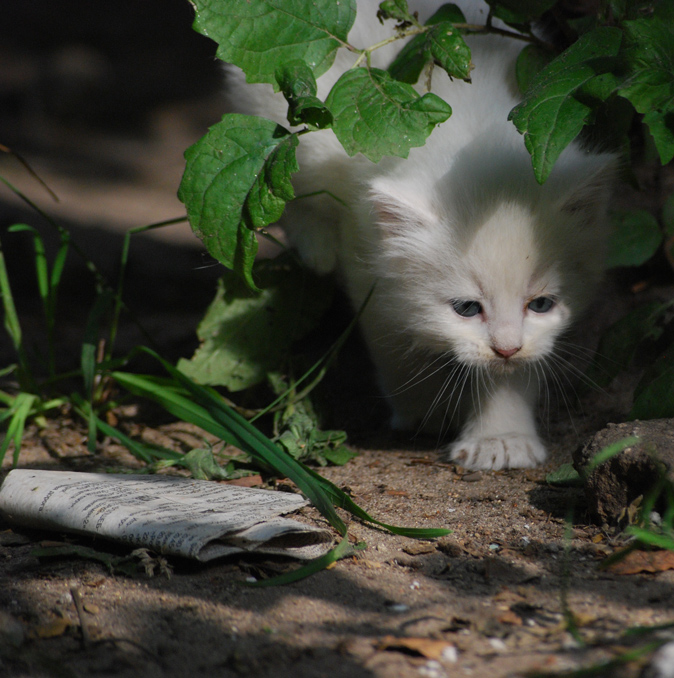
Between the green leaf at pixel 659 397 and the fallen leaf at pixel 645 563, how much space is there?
49 cm

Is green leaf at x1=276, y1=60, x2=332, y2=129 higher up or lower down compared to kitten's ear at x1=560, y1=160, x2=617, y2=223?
higher up

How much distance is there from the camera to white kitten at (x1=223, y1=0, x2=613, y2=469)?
7.14 feet

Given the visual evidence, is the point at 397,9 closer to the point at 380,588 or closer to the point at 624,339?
the point at 624,339

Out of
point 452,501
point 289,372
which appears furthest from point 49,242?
point 452,501

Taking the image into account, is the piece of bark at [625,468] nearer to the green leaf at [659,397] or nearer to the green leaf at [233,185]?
the green leaf at [659,397]

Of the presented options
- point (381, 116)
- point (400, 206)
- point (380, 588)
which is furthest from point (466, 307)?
point (380, 588)

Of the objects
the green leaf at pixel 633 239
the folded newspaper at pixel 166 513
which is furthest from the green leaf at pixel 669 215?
the folded newspaper at pixel 166 513

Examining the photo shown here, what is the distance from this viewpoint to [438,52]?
6.65 feet

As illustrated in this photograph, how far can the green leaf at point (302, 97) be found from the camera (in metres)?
1.85

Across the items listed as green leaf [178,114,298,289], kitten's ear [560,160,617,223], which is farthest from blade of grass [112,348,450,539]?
kitten's ear [560,160,617,223]

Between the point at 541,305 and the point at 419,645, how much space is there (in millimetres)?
1337

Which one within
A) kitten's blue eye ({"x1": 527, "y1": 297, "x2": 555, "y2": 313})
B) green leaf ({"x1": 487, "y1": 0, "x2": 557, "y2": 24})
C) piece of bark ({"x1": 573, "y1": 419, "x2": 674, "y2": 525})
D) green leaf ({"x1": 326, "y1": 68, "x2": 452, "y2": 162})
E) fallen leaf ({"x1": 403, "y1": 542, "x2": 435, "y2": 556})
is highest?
green leaf ({"x1": 487, "y1": 0, "x2": 557, "y2": 24})

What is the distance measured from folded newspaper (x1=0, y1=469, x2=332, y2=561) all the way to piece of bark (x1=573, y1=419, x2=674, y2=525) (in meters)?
0.68

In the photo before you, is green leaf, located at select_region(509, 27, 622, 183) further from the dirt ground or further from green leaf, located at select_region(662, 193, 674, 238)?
green leaf, located at select_region(662, 193, 674, 238)
